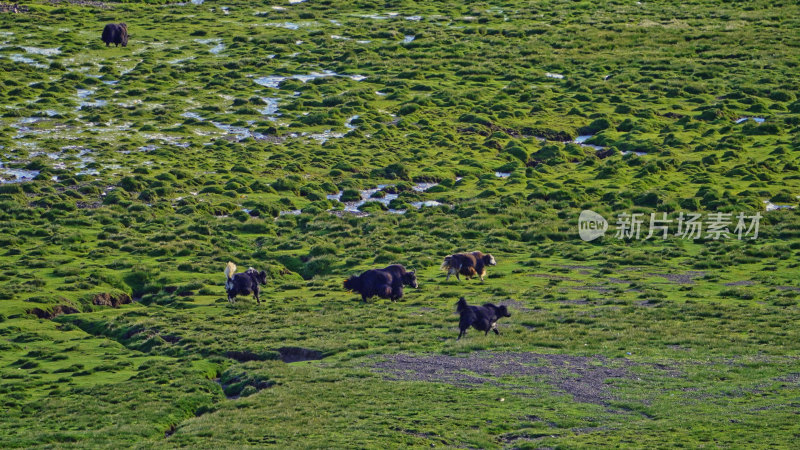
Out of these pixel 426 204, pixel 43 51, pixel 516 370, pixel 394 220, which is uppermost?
pixel 43 51

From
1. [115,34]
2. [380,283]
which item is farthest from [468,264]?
[115,34]

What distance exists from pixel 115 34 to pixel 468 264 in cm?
9317

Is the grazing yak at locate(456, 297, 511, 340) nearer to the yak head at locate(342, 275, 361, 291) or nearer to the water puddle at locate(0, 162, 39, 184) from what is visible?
the yak head at locate(342, 275, 361, 291)

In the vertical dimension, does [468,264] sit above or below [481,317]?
below

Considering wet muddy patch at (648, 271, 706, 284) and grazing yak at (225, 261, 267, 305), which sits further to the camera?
wet muddy patch at (648, 271, 706, 284)

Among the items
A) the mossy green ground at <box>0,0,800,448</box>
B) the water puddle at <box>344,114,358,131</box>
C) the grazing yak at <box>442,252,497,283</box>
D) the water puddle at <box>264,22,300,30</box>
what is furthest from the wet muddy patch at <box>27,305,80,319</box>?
the water puddle at <box>264,22,300,30</box>

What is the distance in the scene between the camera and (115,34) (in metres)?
129

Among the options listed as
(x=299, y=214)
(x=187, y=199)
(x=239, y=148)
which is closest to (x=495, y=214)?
(x=299, y=214)

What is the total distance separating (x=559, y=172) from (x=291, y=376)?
58.4 m

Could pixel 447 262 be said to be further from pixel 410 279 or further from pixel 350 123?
pixel 350 123

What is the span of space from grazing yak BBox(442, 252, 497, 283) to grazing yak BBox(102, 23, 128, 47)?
92.0m

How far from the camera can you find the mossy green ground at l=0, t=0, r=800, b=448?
104 ft

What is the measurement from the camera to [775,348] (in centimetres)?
3794

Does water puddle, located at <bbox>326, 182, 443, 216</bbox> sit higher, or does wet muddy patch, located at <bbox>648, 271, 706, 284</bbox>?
wet muddy patch, located at <bbox>648, 271, 706, 284</bbox>
